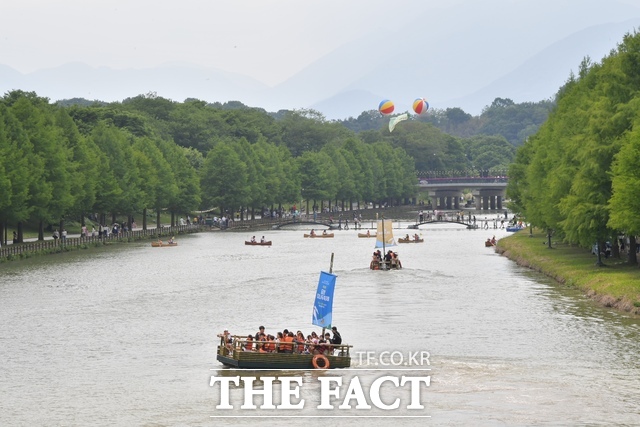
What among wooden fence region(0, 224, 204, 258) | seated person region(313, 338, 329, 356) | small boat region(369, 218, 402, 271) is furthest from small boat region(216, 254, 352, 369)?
wooden fence region(0, 224, 204, 258)

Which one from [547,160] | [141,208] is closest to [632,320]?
[547,160]

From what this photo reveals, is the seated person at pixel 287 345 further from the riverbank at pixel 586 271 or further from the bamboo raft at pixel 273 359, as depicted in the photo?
the riverbank at pixel 586 271

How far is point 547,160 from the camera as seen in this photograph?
11256cm

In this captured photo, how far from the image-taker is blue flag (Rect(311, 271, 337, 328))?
191 feet

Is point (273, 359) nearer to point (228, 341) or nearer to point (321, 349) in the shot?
point (321, 349)

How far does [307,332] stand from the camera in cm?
7038

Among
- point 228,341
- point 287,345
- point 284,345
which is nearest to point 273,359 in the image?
point 284,345

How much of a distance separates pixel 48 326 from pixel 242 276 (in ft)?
124

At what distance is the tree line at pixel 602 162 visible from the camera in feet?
257

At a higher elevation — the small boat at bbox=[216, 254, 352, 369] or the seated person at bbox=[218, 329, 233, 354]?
the seated person at bbox=[218, 329, 233, 354]

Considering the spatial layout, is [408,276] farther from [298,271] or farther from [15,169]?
[15,169]

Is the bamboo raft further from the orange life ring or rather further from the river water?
the river water

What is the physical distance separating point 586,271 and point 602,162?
9.69 meters

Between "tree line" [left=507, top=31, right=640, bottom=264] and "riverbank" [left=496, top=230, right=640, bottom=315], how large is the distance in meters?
2.43
